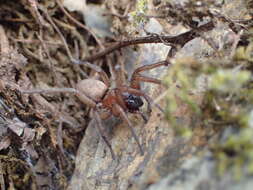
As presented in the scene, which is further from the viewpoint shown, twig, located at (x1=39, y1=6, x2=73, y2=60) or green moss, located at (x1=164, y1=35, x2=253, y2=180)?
twig, located at (x1=39, y1=6, x2=73, y2=60)

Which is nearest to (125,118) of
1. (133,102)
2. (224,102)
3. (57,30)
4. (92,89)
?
(133,102)

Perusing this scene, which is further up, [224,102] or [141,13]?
[141,13]

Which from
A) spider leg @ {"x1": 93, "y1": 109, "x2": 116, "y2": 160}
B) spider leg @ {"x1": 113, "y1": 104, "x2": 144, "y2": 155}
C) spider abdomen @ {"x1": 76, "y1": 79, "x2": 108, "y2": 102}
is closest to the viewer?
spider leg @ {"x1": 113, "y1": 104, "x2": 144, "y2": 155}

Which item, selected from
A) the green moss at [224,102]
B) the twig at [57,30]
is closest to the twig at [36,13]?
the twig at [57,30]

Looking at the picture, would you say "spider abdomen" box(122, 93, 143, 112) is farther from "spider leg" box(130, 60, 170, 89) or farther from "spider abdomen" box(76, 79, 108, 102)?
"spider abdomen" box(76, 79, 108, 102)

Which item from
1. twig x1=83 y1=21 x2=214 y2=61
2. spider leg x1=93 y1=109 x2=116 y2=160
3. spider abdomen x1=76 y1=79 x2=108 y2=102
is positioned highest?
twig x1=83 y1=21 x2=214 y2=61

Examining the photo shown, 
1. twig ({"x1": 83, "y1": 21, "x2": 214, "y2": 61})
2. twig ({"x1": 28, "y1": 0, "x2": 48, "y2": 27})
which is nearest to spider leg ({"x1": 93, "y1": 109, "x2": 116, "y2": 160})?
twig ({"x1": 83, "y1": 21, "x2": 214, "y2": 61})

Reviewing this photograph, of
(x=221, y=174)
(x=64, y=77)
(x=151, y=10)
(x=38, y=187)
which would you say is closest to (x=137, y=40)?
(x=151, y=10)

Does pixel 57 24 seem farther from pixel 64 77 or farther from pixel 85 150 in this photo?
pixel 85 150

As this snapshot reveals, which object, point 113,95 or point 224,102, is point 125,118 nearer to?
Result: point 113,95
